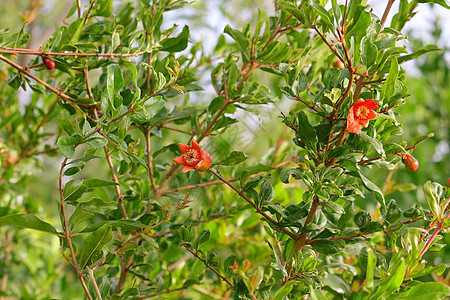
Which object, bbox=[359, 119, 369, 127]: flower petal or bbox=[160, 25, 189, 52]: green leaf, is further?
bbox=[160, 25, 189, 52]: green leaf

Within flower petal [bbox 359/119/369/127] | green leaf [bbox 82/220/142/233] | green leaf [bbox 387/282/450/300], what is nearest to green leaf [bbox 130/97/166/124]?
green leaf [bbox 82/220/142/233]

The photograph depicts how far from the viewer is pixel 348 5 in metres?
0.52

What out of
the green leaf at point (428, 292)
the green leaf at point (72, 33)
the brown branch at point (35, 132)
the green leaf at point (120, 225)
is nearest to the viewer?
the green leaf at point (428, 292)

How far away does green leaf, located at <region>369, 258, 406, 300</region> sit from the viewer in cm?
43

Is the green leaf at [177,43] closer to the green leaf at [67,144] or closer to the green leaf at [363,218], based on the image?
the green leaf at [67,144]

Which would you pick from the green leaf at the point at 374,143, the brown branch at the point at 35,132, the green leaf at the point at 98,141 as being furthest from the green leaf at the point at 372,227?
the brown branch at the point at 35,132

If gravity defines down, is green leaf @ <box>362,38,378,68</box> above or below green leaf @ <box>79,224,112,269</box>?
above

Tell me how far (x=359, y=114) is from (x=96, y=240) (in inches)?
12.8

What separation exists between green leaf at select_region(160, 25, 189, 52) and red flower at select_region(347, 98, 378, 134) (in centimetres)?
29

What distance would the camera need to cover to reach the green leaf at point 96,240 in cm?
50

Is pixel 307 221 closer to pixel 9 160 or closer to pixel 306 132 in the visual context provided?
pixel 306 132

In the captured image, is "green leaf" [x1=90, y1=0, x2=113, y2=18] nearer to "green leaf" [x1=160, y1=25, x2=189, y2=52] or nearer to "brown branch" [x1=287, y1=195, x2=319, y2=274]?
"green leaf" [x1=160, y1=25, x2=189, y2=52]

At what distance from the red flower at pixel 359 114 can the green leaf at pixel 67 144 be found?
0.29m

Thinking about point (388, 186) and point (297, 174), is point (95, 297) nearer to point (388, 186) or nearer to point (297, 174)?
point (297, 174)
